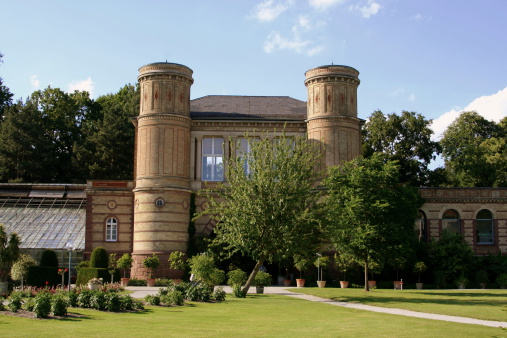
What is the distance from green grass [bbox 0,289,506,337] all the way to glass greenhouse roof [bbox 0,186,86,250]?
79.9ft

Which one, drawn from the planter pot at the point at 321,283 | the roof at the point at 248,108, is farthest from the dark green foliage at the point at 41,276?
the planter pot at the point at 321,283

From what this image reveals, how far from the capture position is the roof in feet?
150

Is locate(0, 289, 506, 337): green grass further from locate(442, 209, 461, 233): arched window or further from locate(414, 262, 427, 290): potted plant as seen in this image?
locate(442, 209, 461, 233): arched window

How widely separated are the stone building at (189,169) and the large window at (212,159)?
0.07 m

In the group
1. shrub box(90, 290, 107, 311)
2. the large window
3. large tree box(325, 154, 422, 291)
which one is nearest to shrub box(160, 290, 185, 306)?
shrub box(90, 290, 107, 311)

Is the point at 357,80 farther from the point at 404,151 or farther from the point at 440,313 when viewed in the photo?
the point at 440,313

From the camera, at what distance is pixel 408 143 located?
58875 millimetres

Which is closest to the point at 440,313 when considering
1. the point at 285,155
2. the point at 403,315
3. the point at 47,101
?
the point at 403,315

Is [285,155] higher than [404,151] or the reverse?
the reverse

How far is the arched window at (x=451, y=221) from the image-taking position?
45.9m

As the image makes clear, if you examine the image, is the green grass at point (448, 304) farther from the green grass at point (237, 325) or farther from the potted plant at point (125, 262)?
the potted plant at point (125, 262)

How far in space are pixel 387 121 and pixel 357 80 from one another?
15428 millimetres

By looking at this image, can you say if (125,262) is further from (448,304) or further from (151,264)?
(448,304)

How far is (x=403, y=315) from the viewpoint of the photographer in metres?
21.0
